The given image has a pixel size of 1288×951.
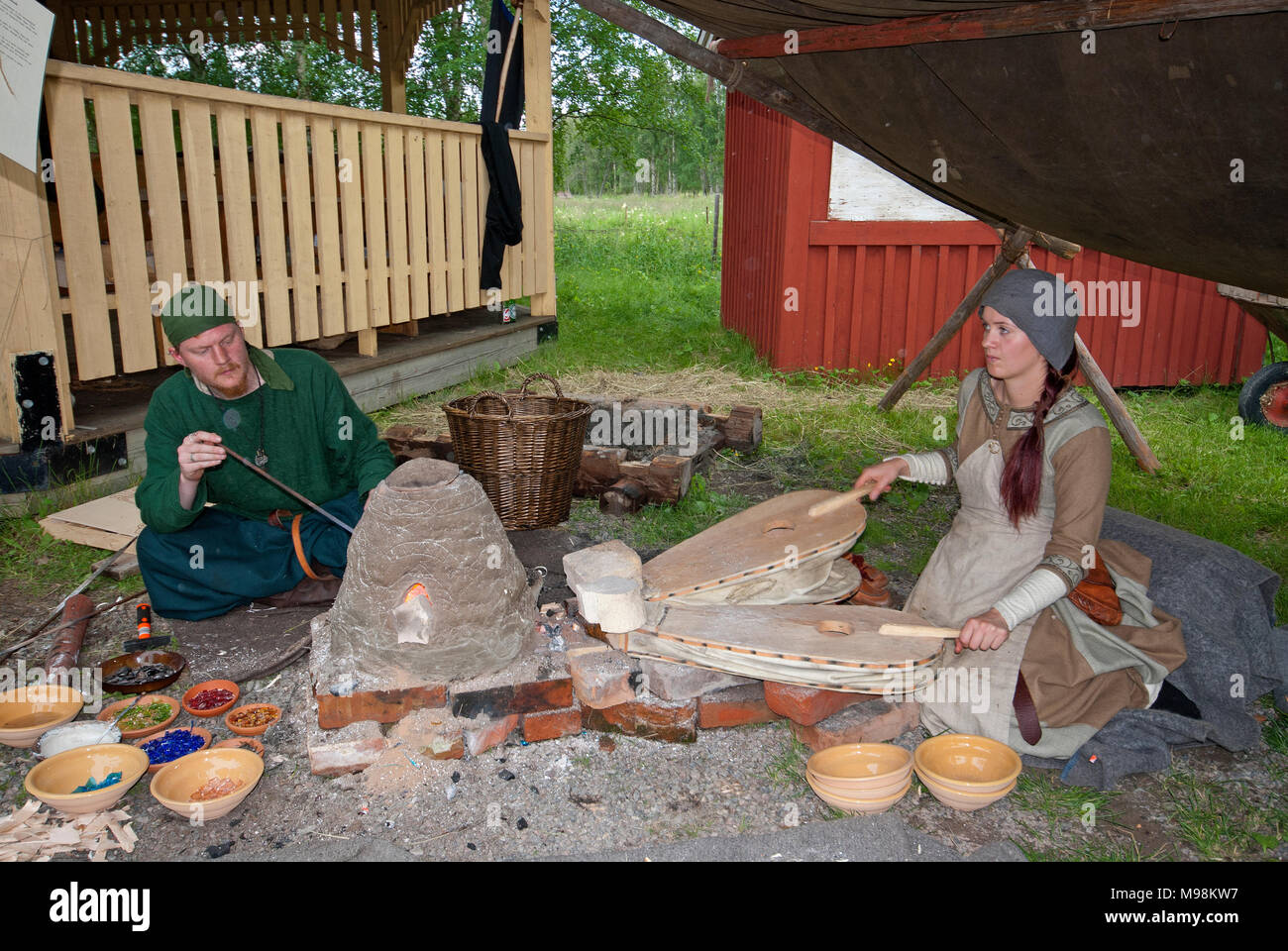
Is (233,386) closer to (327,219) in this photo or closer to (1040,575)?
(1040,575)

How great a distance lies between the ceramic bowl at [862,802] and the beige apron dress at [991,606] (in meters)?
0.42

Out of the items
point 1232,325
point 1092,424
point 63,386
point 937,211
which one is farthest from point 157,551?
point 1232,325

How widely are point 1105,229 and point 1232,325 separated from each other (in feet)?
18.2

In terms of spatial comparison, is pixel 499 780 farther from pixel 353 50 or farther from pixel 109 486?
pixel 353 50

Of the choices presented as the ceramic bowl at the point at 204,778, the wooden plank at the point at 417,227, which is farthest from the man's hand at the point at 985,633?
the wooden plank at the point at 417,227

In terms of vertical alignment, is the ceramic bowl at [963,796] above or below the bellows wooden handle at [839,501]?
below

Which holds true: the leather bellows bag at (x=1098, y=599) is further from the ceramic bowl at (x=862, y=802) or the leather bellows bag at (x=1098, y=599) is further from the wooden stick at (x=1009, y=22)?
the wooden stick at (x=1009, y=22)


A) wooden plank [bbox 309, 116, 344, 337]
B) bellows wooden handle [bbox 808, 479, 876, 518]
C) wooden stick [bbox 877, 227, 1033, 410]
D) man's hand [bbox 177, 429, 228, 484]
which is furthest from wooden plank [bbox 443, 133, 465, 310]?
bellows wooden handle [bbox 808, 479, 876, 518]

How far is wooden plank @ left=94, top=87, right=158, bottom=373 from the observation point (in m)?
4.81

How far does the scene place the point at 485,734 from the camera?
299cm

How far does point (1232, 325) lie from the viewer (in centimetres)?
809

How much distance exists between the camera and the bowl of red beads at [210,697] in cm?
313

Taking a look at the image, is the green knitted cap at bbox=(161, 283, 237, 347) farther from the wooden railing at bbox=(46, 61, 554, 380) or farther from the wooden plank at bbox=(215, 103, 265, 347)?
the wooden plank at bbox=(215, 103, 265, 347)

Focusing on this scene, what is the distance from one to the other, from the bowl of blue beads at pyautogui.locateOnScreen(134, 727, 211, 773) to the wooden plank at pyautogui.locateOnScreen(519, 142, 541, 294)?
20.7ft
